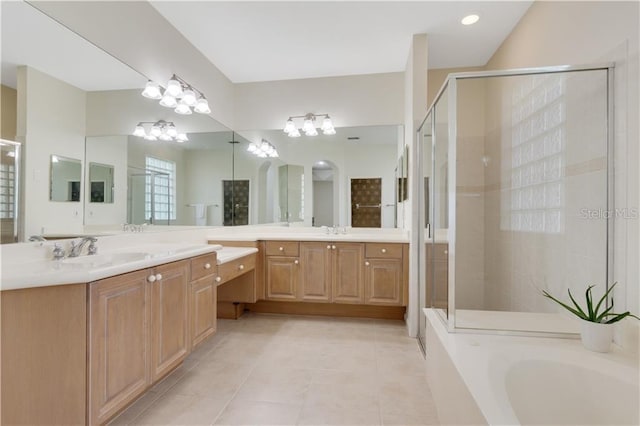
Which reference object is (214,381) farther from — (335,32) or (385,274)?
(335,32)

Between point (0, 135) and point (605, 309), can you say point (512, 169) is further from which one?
point (0, 135)

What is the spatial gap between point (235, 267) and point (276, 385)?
1.05 metres

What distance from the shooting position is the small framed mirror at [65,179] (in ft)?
4.97

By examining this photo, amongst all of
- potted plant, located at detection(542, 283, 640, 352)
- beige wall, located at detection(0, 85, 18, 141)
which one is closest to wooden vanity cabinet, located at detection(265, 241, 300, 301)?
beige wall, located at detection(0, 85, 18, 141)

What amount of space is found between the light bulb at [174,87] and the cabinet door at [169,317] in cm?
148

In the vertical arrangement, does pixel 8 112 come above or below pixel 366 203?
above

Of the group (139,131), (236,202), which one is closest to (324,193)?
(236,202)

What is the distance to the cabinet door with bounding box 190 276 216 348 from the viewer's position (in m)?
Answer: 1.88

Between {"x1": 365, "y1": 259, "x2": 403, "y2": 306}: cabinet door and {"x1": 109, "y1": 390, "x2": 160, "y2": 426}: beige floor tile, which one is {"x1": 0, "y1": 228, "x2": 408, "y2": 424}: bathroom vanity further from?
{"x1": 365, "y1": 259, "x2": 403, "y2": 306}: cabinet door

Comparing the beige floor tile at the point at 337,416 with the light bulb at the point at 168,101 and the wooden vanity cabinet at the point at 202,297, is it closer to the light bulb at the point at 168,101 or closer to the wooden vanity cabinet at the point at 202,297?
the wooden vanity cabinet at the point at 202,297

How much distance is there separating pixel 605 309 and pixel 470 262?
90 cm

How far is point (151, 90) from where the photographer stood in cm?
217

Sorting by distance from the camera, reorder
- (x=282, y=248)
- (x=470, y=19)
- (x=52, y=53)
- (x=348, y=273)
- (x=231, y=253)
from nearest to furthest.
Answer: (x=52, y=53)
(x=470, y=19)
(x=231, y=253)
(x=348, y=273)
(x=282, y=248)

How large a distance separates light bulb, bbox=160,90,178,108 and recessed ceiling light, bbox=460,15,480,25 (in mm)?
2486
